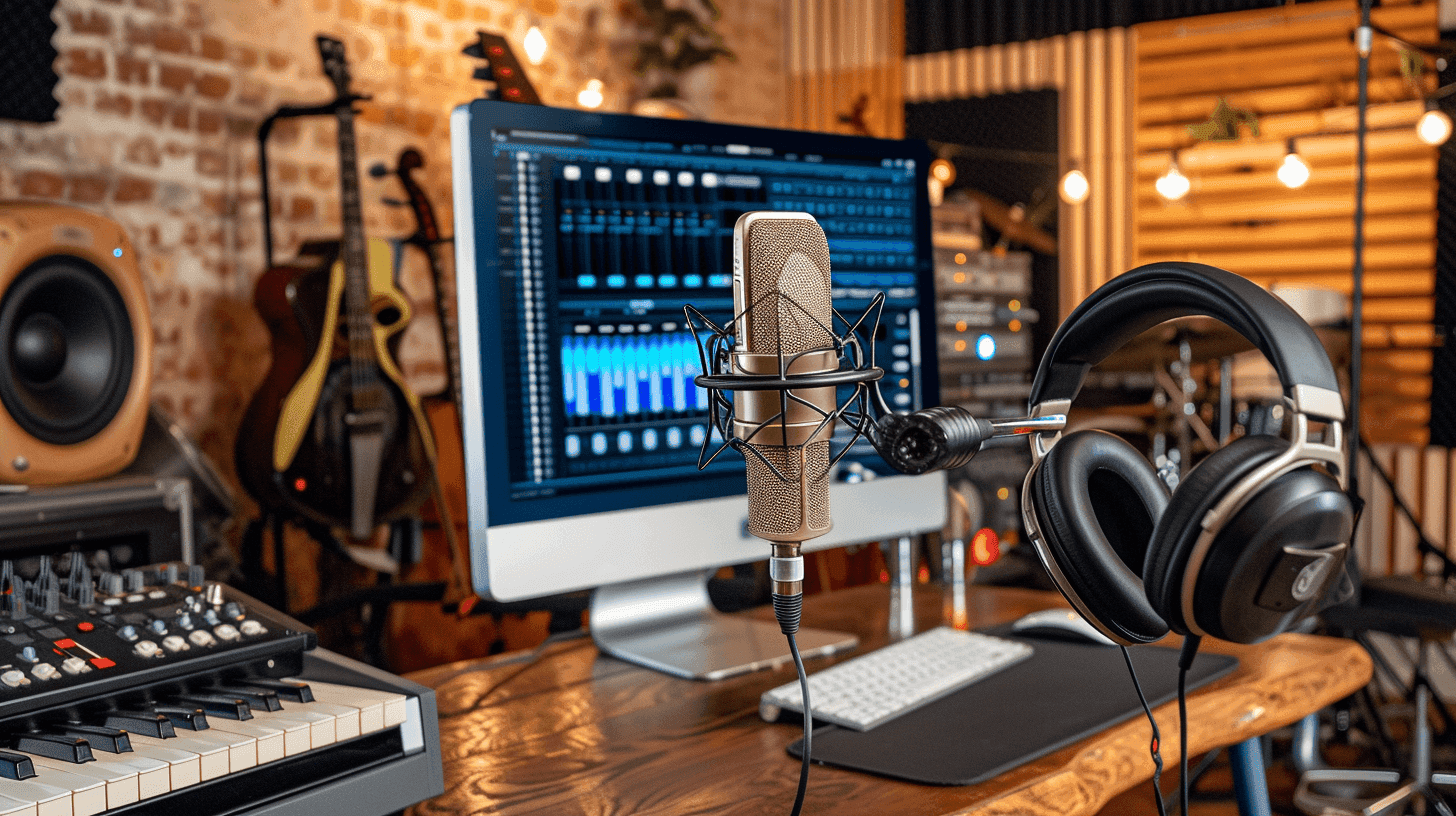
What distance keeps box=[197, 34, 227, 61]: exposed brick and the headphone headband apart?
8.71ft

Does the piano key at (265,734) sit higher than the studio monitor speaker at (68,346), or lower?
lower

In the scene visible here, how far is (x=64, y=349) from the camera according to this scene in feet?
4.75

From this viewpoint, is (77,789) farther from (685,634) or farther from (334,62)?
(334,62)

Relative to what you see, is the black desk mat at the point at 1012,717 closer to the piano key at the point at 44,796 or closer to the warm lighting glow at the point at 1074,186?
the piano key at the point at 44,796

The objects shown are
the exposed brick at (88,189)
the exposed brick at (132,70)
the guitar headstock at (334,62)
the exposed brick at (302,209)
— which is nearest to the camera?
the exposed brick at (88,189)

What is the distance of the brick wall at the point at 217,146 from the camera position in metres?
2.52

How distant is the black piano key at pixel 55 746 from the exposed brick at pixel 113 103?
2312 mm

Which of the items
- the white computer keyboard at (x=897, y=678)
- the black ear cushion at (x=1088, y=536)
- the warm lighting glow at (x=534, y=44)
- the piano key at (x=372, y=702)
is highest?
the warm lighting glow at (x=534, y=44)

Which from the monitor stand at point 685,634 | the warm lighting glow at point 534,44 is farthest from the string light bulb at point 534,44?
the monitor stand at point 685,634

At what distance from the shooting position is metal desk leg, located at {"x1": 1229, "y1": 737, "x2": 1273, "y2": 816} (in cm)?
106

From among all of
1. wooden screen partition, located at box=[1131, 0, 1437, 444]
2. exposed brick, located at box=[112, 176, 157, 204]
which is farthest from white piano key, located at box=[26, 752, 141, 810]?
wooden screen partition, located at box=[1131, 0, 1437, 444]

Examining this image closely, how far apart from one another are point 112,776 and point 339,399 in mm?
1987

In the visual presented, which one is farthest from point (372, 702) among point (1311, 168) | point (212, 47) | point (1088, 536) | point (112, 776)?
point (1311, 168)

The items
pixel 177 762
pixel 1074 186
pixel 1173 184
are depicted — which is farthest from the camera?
pixel 1074 186
